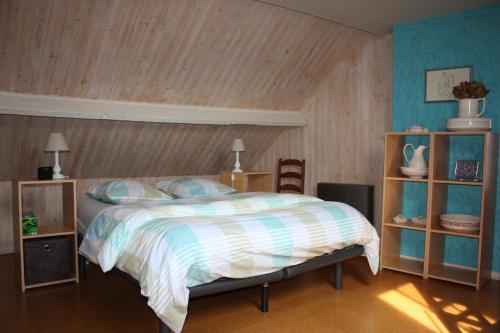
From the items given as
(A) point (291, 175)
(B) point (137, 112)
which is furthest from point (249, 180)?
(B) point (137, 112)

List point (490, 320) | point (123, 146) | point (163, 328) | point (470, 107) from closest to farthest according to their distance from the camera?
point (163, 328) < point (490, 320) < point (470, 107) < point (123, 146)

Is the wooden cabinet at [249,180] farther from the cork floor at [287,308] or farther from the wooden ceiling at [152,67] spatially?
the cork floor at [287,308]

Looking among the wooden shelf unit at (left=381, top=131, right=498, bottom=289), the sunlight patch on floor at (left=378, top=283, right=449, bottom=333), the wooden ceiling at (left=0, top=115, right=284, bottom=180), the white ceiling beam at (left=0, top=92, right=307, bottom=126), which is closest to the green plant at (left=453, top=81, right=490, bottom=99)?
the wooden shelf unit at (left=381, top=131, right=498, bottom=289)

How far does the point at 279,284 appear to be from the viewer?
338cm

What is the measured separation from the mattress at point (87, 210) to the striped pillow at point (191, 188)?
0.64 meters

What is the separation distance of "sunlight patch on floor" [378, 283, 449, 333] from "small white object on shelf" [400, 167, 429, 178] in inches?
35.5

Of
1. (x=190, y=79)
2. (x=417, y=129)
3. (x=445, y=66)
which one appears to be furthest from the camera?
(x=190, y=79)

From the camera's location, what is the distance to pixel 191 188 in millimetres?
3863

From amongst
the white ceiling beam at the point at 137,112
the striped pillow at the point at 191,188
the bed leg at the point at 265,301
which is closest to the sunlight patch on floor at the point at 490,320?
the bed leg at the point at 265,301

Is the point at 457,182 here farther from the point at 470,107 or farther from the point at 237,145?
the point at 237,145

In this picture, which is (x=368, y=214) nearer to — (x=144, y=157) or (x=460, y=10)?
(x=460, y=10)

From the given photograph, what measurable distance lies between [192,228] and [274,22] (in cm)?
217

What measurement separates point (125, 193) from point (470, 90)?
2.82 m

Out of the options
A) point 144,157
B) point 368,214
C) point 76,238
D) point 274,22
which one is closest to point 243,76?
point 274,22
